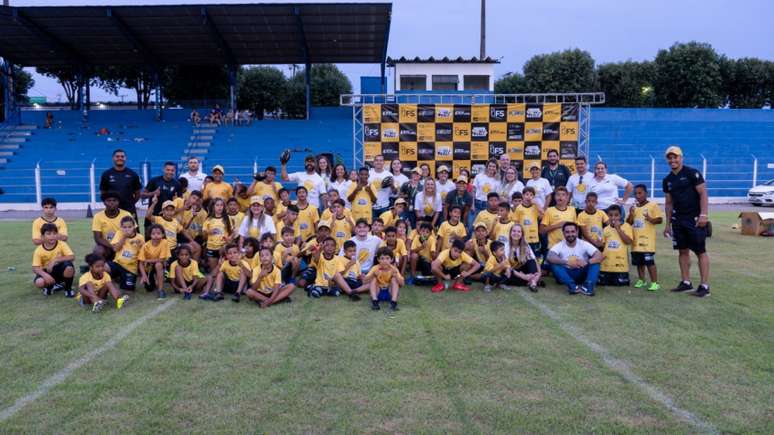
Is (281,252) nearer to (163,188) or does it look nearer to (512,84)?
(163,188)

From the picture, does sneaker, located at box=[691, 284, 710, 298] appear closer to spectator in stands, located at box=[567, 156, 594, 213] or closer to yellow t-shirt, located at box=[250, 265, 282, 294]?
spectator in stands, located at box=[567, 156, 594, 213]

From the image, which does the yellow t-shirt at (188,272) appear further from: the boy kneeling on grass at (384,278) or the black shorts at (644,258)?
the black shorts at (644,258)

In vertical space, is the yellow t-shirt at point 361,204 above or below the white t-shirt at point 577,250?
above

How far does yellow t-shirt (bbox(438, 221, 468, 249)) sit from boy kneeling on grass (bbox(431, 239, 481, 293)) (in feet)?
0.77

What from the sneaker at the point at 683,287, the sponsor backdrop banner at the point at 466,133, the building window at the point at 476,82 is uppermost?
the building window at the point at 476,82

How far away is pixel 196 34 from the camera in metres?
26.2

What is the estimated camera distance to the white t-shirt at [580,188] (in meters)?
8.55

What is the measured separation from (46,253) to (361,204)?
4129mm

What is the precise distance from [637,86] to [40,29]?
115 feet

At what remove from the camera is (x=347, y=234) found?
→ 829 cm

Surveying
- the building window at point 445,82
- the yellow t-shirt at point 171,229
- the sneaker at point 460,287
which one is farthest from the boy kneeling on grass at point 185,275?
the building window at point 445,82

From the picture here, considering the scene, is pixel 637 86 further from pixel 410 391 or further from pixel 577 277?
pixel 410 391

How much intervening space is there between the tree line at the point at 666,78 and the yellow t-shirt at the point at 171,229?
117 ft

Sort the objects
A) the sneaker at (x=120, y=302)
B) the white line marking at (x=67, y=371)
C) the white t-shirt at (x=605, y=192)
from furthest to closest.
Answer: the white t-shirt at (x=605, y=192)
the sneaker at (x=120, y=302)
the white line marking at (x=67, y=371)
